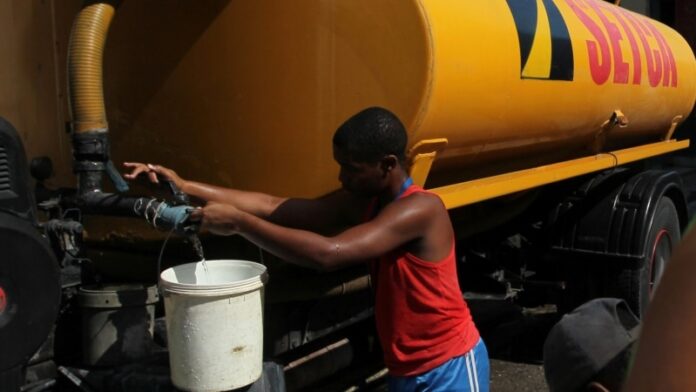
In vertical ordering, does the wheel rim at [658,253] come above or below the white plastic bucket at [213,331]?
below

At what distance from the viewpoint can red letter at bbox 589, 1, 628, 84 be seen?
4.41 metres

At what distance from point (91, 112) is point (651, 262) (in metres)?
3.80

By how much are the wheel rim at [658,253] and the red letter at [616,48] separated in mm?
1141

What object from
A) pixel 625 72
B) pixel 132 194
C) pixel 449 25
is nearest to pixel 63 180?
pixel 132 194

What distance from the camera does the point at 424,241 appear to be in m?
2.40

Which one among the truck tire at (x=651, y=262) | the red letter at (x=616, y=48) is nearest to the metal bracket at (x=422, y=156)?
the red letter at (x=616, y=48)

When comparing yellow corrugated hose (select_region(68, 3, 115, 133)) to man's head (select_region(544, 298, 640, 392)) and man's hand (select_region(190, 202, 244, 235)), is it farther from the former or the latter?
man's head (select_region(544, 298, 640, 392))

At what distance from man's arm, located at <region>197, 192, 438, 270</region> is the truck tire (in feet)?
8.72

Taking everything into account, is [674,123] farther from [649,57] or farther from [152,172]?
[152,172]

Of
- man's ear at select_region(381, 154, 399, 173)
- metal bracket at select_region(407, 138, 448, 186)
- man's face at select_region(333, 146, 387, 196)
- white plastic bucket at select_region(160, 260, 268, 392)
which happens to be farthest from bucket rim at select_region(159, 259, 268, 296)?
metal bracket at select_region(407, 138, 448, 186)

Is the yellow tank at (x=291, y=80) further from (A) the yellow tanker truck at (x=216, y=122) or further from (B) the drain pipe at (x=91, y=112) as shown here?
(B) the drain pipe at (x=91, y=112)

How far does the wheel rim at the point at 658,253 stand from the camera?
197 inches

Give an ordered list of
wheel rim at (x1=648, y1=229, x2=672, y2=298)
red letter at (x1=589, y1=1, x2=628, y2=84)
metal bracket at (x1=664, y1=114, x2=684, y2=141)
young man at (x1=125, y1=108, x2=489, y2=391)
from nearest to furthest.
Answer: young man at (x1=125, y1=108, x2=489, y2=391) → red letter at (x1=589, y1=1, x2=628, y2=84) → wheel rim at (x1=648, y1=229, x2=672, y2=298) → metal bracket at (x1=664, y1=114, x2=684, y2=141)

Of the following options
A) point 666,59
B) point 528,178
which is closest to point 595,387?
point 528,178
